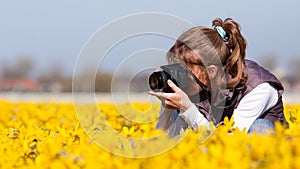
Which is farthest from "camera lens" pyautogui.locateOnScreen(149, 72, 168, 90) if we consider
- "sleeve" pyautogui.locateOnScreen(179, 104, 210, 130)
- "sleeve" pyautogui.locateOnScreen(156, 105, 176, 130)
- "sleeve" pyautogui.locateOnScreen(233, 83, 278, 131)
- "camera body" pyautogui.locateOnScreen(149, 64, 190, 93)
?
"sleeve" pyautogui.locateOnScreen(156, 105, 176, 130)

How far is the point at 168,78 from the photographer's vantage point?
3160 millimetres

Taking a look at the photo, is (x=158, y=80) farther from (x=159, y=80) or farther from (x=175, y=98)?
(x=175, y=98)

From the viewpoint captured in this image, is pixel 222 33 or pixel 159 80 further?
pixel 222 33

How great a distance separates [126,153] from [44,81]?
49265 millimetres

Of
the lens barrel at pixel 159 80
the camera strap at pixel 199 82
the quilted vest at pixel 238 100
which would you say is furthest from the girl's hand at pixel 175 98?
the quilted vest at pixel 238 100

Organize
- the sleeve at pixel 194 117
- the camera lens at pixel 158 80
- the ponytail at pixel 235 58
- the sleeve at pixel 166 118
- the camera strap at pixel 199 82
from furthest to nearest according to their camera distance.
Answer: the sleeve at pixel 166 118, the ponytail at pixel 235 58, the camera strap at pixel 199 82, the sleeve at pixel 194 117, the camera lens at pixel 158 80

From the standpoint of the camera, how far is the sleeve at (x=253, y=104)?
352 centimetres

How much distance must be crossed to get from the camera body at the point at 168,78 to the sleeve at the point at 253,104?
0.41 m

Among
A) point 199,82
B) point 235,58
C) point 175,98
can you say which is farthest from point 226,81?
point 175,98

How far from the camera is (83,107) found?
136 inches

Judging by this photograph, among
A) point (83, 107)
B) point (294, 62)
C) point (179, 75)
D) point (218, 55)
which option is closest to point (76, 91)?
point (83, 107)

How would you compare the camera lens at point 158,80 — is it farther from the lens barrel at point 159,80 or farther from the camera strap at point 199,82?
the camera strap at point 199,82

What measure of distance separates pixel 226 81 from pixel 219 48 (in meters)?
0.20

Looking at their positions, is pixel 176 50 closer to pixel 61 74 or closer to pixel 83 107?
pixel 83 107
